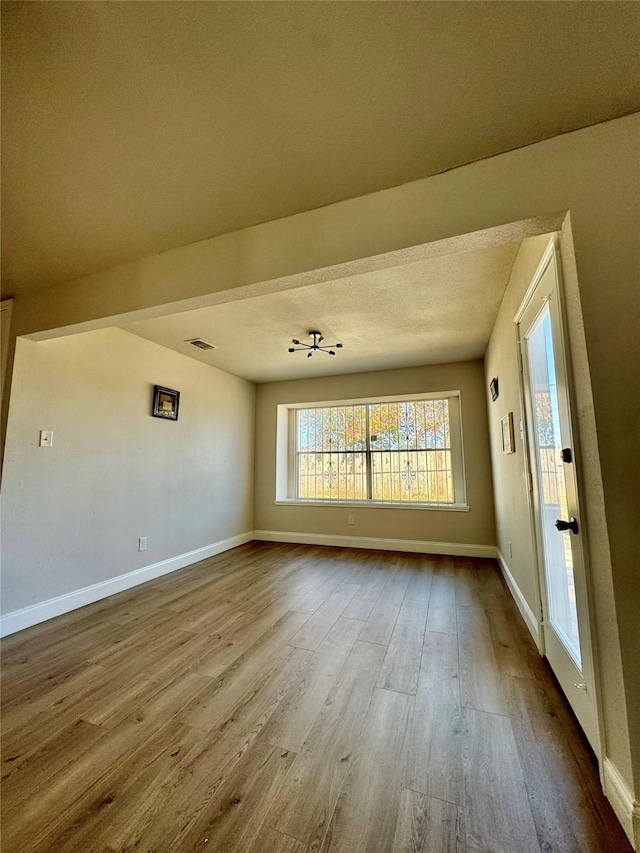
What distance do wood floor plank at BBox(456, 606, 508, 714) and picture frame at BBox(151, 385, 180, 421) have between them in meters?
3.28

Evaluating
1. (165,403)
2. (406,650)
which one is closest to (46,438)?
(165,403)

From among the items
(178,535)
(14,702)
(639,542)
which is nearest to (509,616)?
(639,542)

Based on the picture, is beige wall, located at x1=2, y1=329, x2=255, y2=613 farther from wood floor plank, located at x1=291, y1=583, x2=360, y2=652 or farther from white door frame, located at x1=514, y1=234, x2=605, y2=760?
white door frame, located at x1=514, y1=234, x2=605, y2=760

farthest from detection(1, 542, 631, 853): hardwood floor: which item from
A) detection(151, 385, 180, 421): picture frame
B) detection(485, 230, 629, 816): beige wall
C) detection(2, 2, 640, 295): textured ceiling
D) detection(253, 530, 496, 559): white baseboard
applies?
detection(2, 2, 640, 295): textured ceiling

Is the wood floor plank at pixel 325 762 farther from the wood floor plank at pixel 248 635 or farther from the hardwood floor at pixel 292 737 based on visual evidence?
the wood floor plank at pixel 248 635

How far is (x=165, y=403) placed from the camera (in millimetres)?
3646

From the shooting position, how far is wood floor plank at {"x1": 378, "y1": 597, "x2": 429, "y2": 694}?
1768 millimetres

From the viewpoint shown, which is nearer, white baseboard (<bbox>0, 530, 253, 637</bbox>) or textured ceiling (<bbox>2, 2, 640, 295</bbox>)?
textured ceiling (<bbox>2, 2, 640, 295</bbox>)

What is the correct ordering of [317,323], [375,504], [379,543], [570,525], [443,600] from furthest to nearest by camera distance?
[375,504] → [379,543] → [317,323] → [443,600] → [570,525]

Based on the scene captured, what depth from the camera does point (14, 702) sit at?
5.37 ft

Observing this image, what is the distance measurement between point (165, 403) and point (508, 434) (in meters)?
3.30

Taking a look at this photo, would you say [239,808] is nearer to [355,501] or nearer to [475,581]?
[475,581]

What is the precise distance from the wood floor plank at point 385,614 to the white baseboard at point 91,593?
7.27 ft

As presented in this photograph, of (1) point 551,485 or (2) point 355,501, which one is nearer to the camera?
(1) point 551,485
